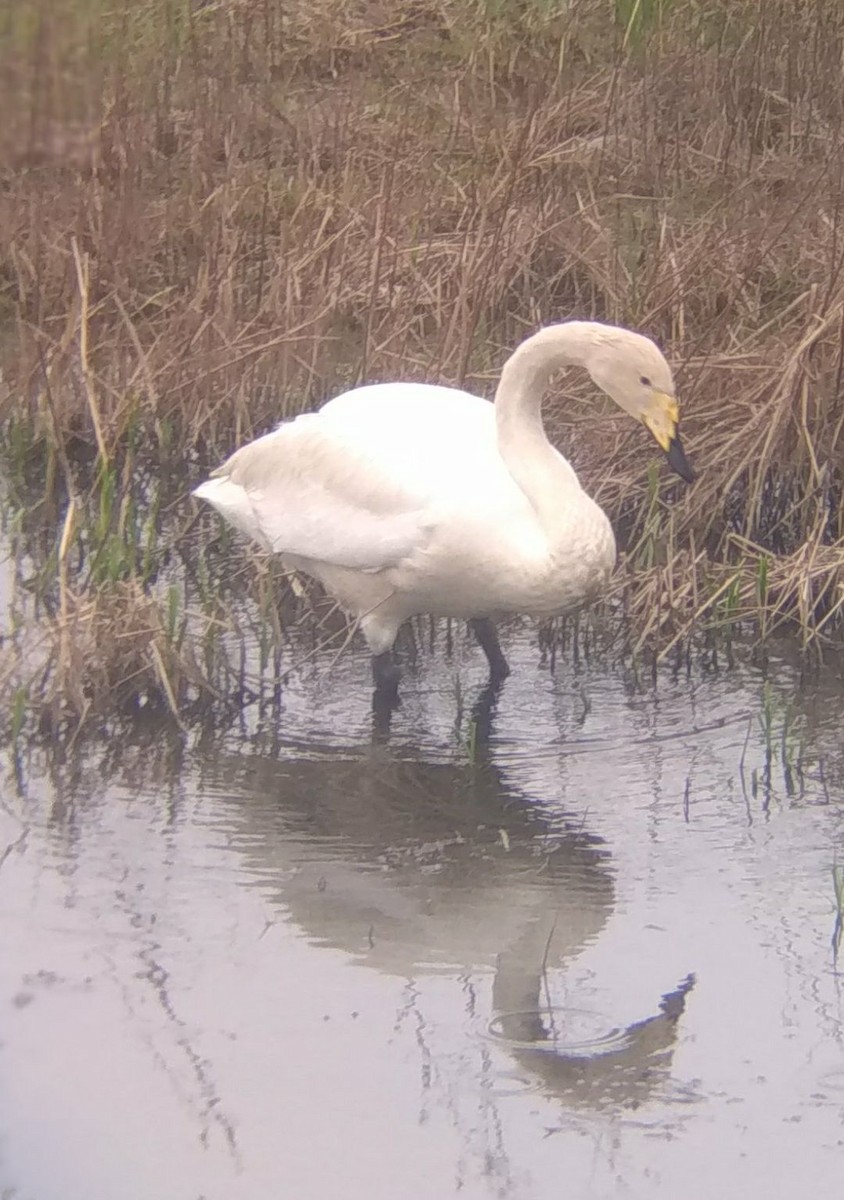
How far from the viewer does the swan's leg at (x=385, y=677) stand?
5715 mm

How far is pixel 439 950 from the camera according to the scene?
4.29 metres

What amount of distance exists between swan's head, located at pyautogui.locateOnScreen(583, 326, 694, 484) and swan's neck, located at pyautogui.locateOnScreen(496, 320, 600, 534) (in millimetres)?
85

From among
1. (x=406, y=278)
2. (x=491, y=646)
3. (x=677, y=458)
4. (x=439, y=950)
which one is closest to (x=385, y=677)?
(x=491, y=646)

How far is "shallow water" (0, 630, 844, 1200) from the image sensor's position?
3512 millimetres

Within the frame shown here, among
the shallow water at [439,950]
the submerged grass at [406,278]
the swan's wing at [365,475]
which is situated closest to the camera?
the shallow water at [439,950]

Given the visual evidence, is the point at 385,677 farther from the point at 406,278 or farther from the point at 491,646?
the point at 406,278

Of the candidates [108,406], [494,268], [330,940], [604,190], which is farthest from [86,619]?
[604,190]

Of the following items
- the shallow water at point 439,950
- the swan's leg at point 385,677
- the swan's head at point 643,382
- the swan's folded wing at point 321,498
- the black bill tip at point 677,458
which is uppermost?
the swan's head at point 643,382

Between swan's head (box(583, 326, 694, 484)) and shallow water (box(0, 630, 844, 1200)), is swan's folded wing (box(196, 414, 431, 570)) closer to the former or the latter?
shallow water (box(0, 630, 844, 1200))

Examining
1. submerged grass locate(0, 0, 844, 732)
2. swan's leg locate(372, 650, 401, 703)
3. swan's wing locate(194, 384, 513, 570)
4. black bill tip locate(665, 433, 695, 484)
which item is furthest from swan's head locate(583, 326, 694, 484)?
swan's leg locate(372, 650, 401, 703)

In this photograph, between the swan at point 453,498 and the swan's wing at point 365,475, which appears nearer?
the swan at point 453,498

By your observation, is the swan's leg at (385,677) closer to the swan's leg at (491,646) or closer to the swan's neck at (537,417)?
the swan's leg at (491,646)

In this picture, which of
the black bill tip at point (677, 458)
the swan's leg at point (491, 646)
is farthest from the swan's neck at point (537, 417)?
the swan's leg at point (491, 646)

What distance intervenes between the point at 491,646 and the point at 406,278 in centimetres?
206
